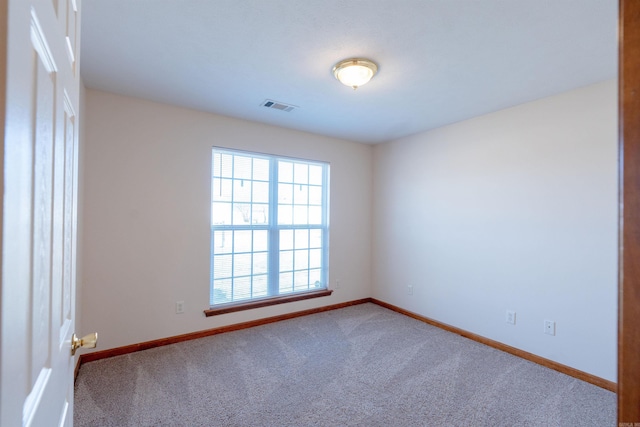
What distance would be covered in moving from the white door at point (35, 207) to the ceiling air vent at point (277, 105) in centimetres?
207

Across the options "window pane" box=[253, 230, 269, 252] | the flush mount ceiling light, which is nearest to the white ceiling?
the flush mount ceiling light

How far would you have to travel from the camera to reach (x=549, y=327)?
2.62 metres

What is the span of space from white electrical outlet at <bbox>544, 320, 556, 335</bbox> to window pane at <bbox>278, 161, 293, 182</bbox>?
121 inches

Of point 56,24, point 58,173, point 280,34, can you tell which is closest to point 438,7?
point 280,34

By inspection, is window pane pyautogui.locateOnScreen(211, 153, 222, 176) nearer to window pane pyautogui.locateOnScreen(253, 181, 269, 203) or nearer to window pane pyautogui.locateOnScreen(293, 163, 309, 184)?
window pane pyautogui.locateOnScreen(253, 181, 269, 203)

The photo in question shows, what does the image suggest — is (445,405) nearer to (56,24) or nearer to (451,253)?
(451,253)

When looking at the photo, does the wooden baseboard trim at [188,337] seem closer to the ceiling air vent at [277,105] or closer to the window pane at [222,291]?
the window pane at [222,291]

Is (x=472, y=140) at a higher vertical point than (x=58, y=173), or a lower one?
higher

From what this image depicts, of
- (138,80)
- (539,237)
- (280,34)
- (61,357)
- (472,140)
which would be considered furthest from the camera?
(472,140)

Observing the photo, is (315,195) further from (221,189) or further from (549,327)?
(549,327)

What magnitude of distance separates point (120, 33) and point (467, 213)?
3.41 meters

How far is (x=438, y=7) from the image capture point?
1548 millimetres

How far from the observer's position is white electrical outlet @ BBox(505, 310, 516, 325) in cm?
286

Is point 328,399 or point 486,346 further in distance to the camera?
point 486,346
